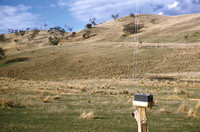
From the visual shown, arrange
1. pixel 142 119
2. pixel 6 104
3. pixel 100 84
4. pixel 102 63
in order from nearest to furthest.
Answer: pixel 142 119
pixel 6 104
pixel 100 84
pixel 102 63

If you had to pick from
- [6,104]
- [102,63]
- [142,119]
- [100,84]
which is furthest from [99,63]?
[142,119]

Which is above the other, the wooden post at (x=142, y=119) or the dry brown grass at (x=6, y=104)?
the wooden post at (x=142, y=119)

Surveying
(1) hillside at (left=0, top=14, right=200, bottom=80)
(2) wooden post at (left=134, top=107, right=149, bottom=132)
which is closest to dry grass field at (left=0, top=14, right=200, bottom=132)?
(1) hillside at (left=0, top=14, right=200, bottom=80)

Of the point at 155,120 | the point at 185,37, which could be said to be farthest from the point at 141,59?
the point at 155,120

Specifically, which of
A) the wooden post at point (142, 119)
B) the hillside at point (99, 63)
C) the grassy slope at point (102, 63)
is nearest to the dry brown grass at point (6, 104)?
the wooden post at point (142, 119)

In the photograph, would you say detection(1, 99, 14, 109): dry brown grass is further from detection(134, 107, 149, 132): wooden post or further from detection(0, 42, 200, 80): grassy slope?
detection(0, 42, 200, 80): grassy slope

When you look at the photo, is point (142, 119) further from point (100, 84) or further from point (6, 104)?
point (100, 84)

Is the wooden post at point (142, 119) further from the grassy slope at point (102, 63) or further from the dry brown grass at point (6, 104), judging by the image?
the grassy slope at point (102, 63)

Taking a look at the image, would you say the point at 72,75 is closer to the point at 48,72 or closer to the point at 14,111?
the point at 48,72

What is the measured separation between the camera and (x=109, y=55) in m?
69.2

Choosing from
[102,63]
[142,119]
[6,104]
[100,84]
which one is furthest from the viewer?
[102,63]

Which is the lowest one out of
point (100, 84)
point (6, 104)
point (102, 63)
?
point (100, 84)

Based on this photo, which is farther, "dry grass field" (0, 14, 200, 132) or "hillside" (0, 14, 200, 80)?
"hillside" (0, 14, 200, 80)

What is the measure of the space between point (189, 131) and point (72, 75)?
49.3 m
